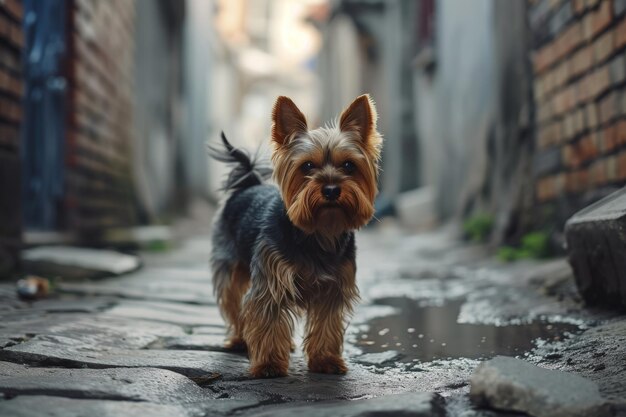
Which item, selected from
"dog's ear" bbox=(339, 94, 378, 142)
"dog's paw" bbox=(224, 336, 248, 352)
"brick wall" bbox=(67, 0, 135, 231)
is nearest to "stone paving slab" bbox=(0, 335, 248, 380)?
"dog's paw" bbox=(224, 336, 248, 352)

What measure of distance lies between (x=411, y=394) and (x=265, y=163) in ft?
6.86

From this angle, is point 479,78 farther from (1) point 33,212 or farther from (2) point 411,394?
(2) point 411,394

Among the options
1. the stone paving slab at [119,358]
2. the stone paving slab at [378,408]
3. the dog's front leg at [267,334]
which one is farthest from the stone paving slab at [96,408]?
the dog's front leg at [267,334]

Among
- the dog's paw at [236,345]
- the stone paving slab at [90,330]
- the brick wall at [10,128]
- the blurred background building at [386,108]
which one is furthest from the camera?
the blurred background building at [386,108]

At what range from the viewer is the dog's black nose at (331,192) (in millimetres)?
2848

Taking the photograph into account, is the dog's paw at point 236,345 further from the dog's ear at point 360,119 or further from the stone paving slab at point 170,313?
the dog's ear at point 360,119

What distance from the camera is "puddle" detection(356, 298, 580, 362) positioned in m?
3.31

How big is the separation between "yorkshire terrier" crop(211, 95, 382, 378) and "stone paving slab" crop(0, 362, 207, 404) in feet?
1.66

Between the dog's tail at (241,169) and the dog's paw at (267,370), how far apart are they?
4.54 ft

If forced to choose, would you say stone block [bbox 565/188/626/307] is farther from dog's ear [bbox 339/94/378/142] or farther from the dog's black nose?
the dog's black nose

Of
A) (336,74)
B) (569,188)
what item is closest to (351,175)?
(569,188)

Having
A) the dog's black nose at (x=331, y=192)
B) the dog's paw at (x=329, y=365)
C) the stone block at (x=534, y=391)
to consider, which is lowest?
the dog's paw at (x=329, y=365)

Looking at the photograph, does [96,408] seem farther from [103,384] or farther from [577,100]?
[577,100]

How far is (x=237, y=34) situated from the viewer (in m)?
40.4
